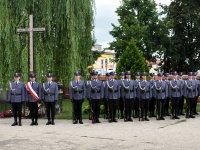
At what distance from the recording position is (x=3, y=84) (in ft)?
70.0

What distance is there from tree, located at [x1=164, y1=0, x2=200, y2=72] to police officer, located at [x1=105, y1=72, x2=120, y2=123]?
30.0 metres

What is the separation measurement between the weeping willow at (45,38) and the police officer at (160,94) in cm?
420

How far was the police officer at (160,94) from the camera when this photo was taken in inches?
736

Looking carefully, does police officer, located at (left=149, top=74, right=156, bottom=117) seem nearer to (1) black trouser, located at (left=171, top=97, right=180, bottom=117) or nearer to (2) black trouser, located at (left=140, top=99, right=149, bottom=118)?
(2) black trouser, located at (left=140, top=99, right=149, bottom=118)

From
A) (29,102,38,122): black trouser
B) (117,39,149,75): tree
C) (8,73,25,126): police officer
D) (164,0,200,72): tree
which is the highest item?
(164,0,200,72): tree

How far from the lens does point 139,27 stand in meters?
50.1

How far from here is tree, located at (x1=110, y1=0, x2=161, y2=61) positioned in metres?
50.3

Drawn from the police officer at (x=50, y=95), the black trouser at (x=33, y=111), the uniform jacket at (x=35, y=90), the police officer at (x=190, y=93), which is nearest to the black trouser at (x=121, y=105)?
the police officer at (x=190, y=93)

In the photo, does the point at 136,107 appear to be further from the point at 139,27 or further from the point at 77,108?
the point at 139,27

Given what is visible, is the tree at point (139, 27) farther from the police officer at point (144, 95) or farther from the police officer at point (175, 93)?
the police officer at point (144, 95)

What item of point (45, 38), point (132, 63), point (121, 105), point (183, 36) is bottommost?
point (121, 105)

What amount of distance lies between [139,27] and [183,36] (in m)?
4.22

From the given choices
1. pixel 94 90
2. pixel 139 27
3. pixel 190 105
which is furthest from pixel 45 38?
pixel 139 27

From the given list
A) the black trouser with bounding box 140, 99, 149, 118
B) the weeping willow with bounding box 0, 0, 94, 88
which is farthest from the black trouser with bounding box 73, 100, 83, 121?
the weeping willow with bounding box 0, 0, 94, 88
